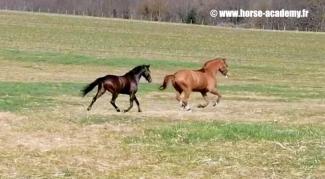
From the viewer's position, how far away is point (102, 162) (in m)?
9.55

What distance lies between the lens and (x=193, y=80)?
53.0 ft

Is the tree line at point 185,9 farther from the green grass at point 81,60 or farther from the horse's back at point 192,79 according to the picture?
the horse's back at point 192,79

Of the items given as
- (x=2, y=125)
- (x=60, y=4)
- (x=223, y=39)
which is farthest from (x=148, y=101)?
(x=60, y=4)

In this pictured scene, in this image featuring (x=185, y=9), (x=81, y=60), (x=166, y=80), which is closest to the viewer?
(x=166, y=80)

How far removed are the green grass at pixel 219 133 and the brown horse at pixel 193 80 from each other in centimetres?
289

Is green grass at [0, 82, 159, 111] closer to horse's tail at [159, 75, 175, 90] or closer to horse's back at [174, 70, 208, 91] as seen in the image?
horse's tail at [159, 75, 175, 90]

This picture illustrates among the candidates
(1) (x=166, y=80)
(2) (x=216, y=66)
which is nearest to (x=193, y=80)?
(1) (x=166, y=80)

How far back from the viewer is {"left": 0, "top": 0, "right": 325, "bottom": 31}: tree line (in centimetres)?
13162

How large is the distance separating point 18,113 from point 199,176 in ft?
20.8

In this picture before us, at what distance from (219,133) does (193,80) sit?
434cm

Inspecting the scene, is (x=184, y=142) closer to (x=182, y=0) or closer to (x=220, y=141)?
(x=220, y=141)

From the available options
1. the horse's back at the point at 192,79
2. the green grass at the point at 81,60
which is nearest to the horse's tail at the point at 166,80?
the horse's back at the point at 192,79

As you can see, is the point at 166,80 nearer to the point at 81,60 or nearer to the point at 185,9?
the point at 81,60

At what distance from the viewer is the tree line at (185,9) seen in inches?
5182
